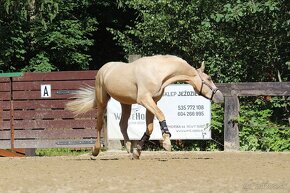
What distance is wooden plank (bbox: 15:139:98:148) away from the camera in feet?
52.0

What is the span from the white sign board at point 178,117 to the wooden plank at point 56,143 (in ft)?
1.79

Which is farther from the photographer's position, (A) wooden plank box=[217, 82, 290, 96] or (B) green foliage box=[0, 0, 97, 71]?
(B) green foliage box=[0, 0, 97, 71]

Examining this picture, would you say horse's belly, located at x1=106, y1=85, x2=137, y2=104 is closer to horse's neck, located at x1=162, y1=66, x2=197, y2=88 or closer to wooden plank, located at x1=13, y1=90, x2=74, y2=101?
horse's neck, located at x1=162, y1=66, x2=197, y2=88

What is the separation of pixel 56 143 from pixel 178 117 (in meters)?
2.82

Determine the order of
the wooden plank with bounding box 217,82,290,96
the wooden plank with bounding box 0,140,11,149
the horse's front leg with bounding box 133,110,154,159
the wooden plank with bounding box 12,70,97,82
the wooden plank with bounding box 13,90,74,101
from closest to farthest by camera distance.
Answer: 1. the horse's front leg with bounding box 133,110,154,159
2. the wooden plank with bounding box 217,82,290,96
3. the wooden plank with bounding box 12,70,97,82
4. the wooden plank with bounding box 13,90,74,101
5. the wooden plank with bounding box 0,140,11,149

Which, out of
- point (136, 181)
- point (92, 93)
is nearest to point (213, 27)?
point (92, 93)

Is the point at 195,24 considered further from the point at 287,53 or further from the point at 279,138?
the point at 279,138

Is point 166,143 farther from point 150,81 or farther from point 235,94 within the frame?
point 235,94

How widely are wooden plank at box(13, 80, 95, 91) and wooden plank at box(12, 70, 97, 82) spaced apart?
91mm

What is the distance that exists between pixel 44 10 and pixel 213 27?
766cm

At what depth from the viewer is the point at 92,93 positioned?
13.4 metres

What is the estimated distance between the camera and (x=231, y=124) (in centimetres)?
1548

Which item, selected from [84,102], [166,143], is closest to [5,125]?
[84,102]

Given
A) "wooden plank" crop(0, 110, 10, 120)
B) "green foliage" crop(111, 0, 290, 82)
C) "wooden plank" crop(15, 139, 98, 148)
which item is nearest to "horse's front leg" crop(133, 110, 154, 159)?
"wooden plank" crop(15, 139, 98, 148)
